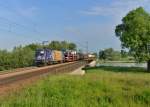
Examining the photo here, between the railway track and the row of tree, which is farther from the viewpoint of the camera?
the row of tree

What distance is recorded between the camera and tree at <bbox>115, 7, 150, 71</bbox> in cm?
7319

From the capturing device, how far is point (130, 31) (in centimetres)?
7594

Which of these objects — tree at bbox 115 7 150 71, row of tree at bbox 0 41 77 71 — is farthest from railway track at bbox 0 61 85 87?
tree at bbox 115 7 150 71

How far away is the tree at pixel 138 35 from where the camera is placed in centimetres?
7319

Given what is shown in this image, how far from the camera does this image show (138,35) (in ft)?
241

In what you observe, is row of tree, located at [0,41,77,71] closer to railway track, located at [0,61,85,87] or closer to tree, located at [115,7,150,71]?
railway track, located at [0,61,85,87]

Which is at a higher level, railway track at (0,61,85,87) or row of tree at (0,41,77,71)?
row of tree at (0,41,77,71)

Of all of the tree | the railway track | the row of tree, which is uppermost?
the tree

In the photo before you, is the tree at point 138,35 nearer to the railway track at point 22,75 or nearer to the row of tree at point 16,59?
the row of tree at point 16,59

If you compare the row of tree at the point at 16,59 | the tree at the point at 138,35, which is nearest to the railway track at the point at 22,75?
the row of tree at the point at 16,59

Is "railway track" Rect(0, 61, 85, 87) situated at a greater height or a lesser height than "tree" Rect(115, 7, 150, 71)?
lesser

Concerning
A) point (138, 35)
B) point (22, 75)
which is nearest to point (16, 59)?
point (138, 35)

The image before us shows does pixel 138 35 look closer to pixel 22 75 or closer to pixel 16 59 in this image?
pixel 16 59

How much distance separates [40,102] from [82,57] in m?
128
